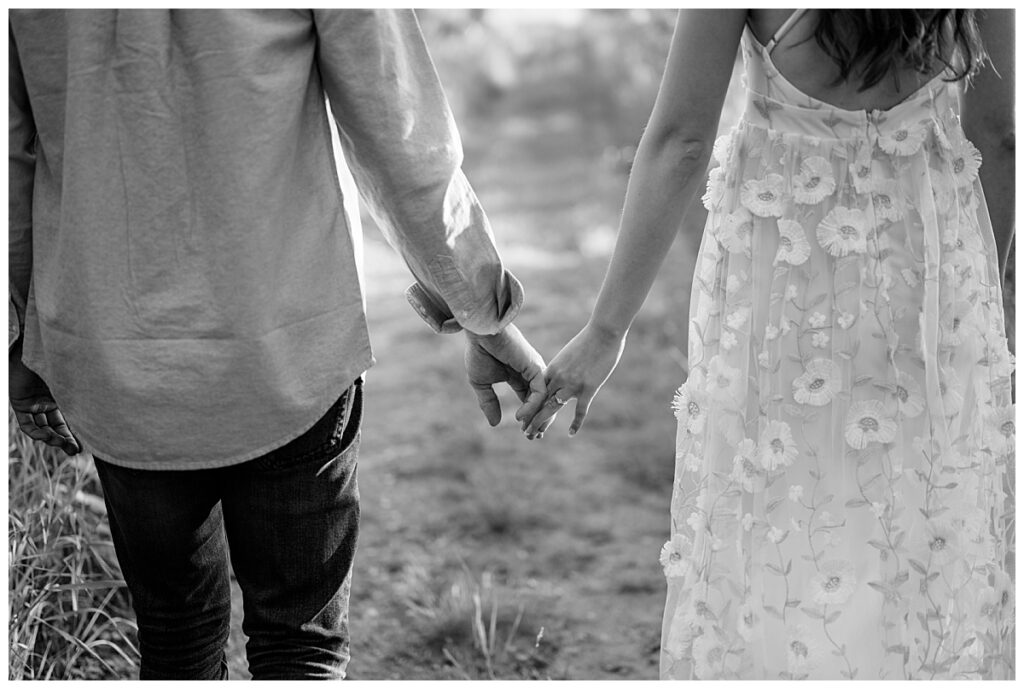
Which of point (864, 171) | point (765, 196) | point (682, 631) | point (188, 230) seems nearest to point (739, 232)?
point (765, 196)

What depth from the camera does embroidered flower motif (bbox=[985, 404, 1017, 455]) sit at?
1700 mm

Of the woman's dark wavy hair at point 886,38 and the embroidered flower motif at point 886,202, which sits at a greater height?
the woman's dark wavy hair at point 886,38

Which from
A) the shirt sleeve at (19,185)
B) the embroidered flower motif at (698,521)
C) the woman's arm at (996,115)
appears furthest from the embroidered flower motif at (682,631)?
the shirt sleeve at (19,185)

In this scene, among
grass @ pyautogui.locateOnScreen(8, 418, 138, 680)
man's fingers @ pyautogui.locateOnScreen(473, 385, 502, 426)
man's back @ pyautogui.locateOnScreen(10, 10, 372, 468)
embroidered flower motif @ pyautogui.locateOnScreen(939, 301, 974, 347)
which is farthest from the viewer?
grass @ pyautogui.locateOnScreen(8, 418, 138, 680)

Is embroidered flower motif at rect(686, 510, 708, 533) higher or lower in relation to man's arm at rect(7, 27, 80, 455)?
lower

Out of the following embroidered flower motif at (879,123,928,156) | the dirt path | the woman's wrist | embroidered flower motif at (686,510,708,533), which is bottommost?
the dirt path

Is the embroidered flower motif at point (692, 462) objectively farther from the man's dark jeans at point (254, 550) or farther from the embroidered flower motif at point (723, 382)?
the man's dark jeans at point (254, 550)

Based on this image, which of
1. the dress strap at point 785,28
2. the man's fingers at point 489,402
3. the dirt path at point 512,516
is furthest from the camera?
the dirt path at point 512,516

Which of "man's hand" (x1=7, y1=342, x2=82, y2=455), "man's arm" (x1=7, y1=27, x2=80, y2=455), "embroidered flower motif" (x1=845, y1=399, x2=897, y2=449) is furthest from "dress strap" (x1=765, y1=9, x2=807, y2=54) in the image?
"man's hand" (x1=7, y1=342, x2=82, y2=455)

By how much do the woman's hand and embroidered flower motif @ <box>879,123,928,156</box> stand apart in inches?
18.8

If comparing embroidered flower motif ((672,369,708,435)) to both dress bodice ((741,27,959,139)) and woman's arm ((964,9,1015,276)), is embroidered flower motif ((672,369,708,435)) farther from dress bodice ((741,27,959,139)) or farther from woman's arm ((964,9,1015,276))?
woman's arm ((964,9,1015,276))

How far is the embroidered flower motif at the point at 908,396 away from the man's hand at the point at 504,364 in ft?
1.81

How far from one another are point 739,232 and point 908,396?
1.10 ft

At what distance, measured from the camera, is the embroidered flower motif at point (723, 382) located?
5.46 ft
